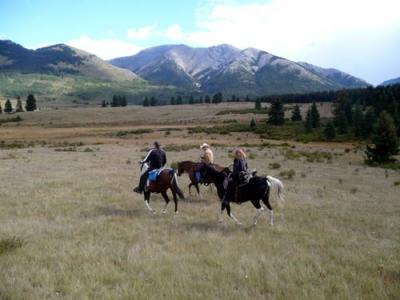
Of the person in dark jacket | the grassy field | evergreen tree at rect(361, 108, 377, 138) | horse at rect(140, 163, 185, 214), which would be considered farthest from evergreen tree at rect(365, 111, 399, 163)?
evergreen tree at rect(361, 108, 377, 138)

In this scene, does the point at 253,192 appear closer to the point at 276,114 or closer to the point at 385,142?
the point at 385,142

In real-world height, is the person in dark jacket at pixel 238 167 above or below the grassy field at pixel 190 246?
above

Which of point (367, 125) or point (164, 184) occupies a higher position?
point (164, 184)

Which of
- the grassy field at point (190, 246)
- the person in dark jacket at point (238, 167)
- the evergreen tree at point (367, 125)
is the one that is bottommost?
the evergreen tree at point (367, 125)

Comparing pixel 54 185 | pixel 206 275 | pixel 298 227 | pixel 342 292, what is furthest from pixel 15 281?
pixel 54 185

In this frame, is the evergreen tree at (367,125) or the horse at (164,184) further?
the evergreen tree at (367,125)

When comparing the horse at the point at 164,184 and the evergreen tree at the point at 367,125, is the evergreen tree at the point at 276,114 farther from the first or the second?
the horse at the point at 164,184

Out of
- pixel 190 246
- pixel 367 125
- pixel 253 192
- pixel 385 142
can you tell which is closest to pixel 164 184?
pixel 253 192

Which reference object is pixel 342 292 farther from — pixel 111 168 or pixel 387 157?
pixel 387 157

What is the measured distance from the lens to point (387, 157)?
4309 centimetres

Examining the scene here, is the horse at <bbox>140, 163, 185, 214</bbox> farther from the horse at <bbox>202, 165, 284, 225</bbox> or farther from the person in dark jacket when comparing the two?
the person in dark jacket

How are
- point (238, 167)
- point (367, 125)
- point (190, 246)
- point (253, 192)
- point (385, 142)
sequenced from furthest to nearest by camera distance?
point (367, 125) < point (385, 142) < point (238, 167) < point (253, 192) < point (190, 246)

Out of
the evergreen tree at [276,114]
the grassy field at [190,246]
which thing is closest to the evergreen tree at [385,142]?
the grassy field at [190,246]

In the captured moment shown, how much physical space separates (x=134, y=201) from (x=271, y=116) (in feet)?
289
